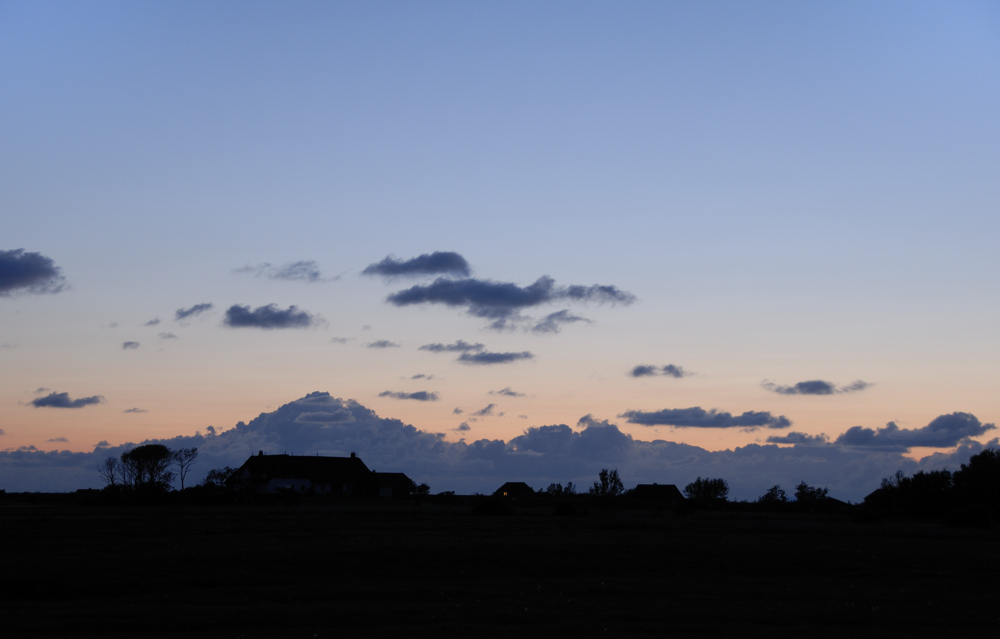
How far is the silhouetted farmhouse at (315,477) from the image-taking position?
13288cm

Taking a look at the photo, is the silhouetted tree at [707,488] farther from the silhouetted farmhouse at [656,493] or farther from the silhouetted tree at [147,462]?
the silhouetted tree at [147,462]

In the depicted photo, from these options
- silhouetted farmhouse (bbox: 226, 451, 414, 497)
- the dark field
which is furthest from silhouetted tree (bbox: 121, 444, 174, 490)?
the dark field

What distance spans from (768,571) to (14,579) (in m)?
30.7

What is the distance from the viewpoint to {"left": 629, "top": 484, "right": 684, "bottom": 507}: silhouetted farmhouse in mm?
150625

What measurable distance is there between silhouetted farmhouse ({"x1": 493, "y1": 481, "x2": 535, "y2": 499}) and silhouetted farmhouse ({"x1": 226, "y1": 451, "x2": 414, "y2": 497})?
2381 cm

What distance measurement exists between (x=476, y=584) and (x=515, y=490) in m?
131

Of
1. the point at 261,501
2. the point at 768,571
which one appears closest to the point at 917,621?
the point at 768,571

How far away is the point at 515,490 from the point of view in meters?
162

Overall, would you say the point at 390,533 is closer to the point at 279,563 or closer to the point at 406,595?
the point at 279,563

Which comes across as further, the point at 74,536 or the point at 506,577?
the point at 74,536

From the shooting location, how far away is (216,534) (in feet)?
166

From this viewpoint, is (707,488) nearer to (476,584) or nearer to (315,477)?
(315,477)

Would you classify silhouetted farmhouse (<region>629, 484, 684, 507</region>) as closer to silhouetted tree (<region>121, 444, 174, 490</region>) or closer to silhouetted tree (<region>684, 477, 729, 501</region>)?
silhouetted tree (<region>684, 477, 729, 501</region>)

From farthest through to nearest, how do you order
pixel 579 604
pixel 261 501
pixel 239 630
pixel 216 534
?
pixel 261 501 → pixel 216 534 → pixel 579 604 → pixel 239 630
